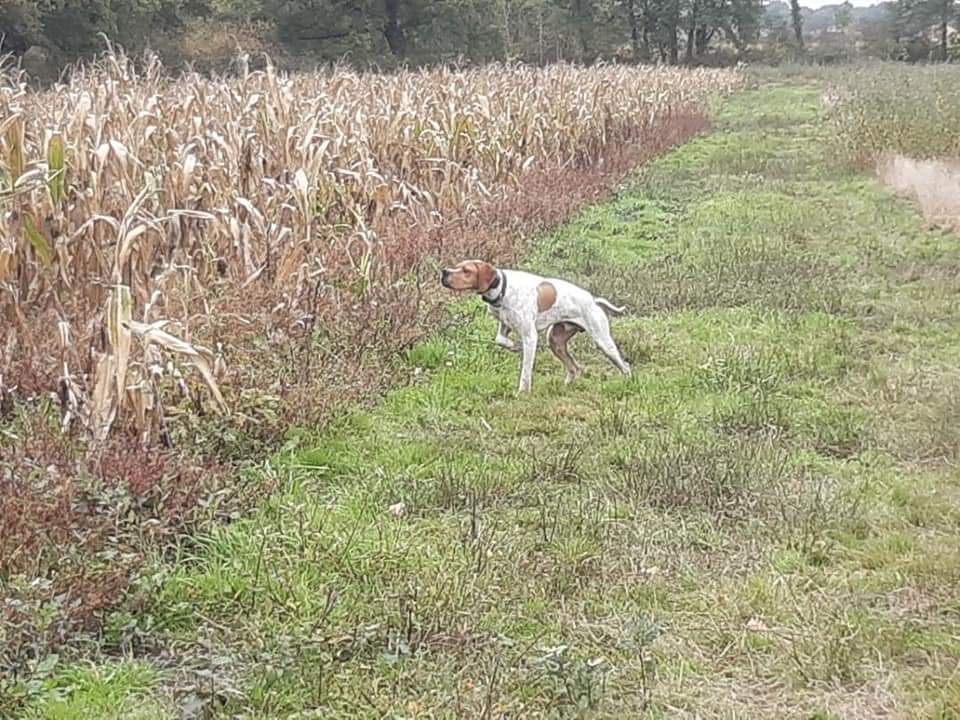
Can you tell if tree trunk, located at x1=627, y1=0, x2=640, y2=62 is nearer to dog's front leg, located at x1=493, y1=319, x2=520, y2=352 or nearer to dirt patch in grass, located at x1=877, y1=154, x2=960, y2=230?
dirt patch in grass, located at x1=877, y1=154, x2=960, y2=230

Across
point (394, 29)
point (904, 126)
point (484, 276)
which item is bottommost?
point (484, 276)

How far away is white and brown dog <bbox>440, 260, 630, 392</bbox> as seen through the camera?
598cm

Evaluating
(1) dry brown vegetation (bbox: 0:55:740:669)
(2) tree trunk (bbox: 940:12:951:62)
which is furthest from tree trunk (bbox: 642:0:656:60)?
(1) dry brown vegetation (bbox: 0:55:740:669)

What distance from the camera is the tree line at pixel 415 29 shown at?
1150 inches

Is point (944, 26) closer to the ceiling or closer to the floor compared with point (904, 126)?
closer to the ceiling

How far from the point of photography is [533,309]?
614 centimetres

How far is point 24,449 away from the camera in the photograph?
167 inches

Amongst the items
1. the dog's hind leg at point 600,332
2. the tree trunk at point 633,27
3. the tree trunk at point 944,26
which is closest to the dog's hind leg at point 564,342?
the dog's hind leg at point 600,332

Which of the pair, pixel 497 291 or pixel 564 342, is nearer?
pixel 497 291

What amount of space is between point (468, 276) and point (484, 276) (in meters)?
0.11

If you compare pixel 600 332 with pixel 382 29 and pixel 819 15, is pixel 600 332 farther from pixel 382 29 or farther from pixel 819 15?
pixel 819 15

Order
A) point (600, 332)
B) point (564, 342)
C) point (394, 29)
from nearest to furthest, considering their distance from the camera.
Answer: point (600, 332), point (564, 342), point (394, 29)

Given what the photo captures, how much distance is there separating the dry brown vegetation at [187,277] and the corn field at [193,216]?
0.06 feet

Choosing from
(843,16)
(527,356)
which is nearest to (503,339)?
(527,356)
